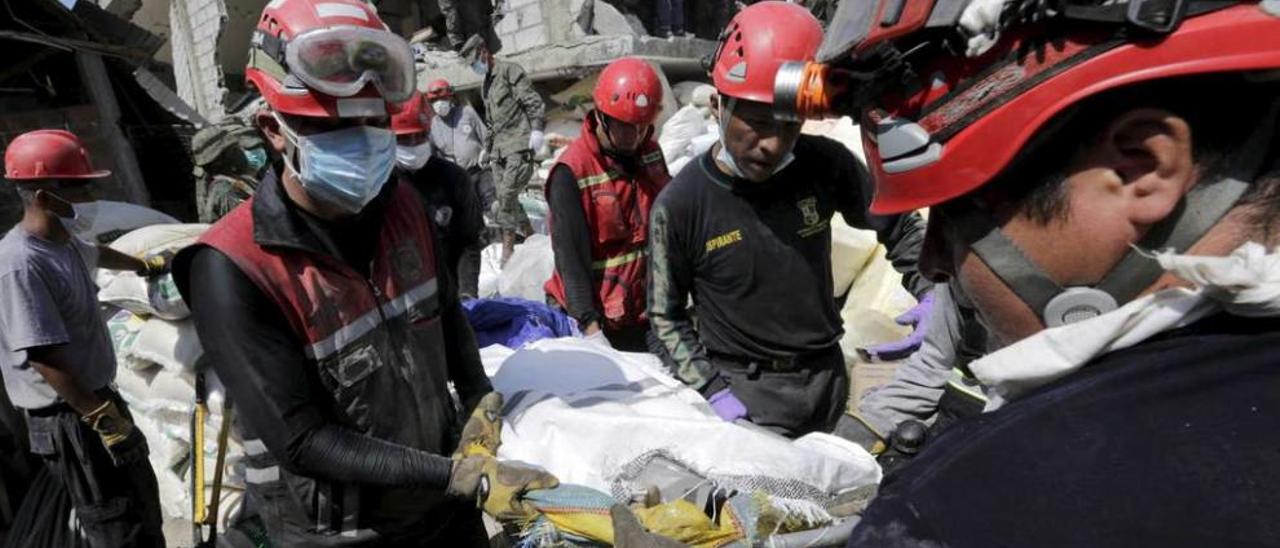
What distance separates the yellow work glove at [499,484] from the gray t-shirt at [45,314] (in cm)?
231

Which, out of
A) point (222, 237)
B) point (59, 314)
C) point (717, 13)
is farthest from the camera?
point (717, 13)

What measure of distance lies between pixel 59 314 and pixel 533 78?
6105mm

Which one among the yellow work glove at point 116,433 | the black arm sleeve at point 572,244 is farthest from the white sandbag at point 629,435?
→ the yellow work glove at point 116,433

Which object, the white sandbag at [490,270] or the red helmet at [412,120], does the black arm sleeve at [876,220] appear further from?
the white sandbag at [490,270]

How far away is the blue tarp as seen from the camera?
331 cm

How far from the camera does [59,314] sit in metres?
3.05

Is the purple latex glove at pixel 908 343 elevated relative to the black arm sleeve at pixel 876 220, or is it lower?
lower

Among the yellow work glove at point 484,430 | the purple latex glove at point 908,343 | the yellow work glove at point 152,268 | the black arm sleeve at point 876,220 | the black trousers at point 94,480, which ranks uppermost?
the black arm sleeve at point 876,220

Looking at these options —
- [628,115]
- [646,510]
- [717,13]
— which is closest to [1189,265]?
[646,510]

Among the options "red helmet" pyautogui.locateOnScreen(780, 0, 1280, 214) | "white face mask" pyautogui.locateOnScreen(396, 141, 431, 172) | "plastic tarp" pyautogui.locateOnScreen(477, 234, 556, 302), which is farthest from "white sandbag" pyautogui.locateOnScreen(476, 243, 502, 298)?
"red helmet" pyautogui.locateOnScreen(780, 0, 1280, 214)

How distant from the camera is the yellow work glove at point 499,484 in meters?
1.64

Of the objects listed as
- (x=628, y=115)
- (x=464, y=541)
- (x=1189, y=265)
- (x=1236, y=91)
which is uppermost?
(x=1236, y=91)

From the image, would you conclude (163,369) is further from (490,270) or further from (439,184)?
(490,270)

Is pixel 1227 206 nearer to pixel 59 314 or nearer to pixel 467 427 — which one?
pixel 467 427
